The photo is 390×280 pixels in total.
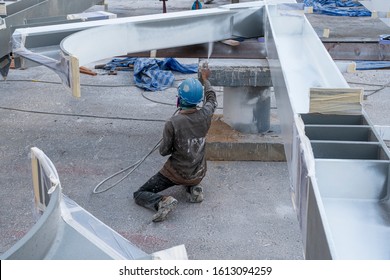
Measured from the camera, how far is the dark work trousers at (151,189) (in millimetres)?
5688

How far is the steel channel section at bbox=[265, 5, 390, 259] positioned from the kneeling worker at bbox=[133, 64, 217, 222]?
6.09 feet

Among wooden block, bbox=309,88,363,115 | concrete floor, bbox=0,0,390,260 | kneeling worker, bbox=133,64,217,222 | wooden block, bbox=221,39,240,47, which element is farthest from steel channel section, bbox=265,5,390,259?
wooden block, bbox=221,39,240,47

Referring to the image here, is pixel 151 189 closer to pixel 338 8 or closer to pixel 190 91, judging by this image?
pixel 190 91

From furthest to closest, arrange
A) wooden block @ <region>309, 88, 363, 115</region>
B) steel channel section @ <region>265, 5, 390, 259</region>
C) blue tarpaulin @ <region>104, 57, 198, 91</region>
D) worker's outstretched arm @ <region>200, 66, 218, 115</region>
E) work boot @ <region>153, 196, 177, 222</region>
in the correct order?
1. blue tarpaulin @ <region>104, 57, 198, 91</region>
2. worker's outstretched arm @ <region>200, 66, 218, 115</region>
3. work boot @ <region>153, 196, 177, 222</region>
4. wooden block @ <region>309, 88, 363, 115</region>
5. steel channel section @ <region>265, 5, 390, 259</region>

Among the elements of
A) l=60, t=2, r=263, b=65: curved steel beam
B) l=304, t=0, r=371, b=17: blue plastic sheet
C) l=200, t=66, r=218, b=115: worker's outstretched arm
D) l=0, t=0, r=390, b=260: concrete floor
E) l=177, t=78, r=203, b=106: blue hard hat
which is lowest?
l=0, t=0, r=390, b=260: concrete floor

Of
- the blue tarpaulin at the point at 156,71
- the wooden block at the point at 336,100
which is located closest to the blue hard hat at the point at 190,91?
the wooden block at the point at 336,100

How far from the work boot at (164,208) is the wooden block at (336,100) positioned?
2477 mm

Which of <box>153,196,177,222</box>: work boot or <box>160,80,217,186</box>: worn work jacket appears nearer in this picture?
<box>153,196,177,222</box>: work boot

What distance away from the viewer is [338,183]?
110 inches

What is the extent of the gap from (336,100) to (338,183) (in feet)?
1.98

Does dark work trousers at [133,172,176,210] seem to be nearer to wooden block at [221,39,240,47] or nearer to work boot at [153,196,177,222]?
work boot at [153,196,177,222]

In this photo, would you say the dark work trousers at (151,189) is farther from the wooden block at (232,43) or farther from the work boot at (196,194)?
the wooden block at (232,43)

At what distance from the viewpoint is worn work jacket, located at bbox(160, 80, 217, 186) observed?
18.3 ft
